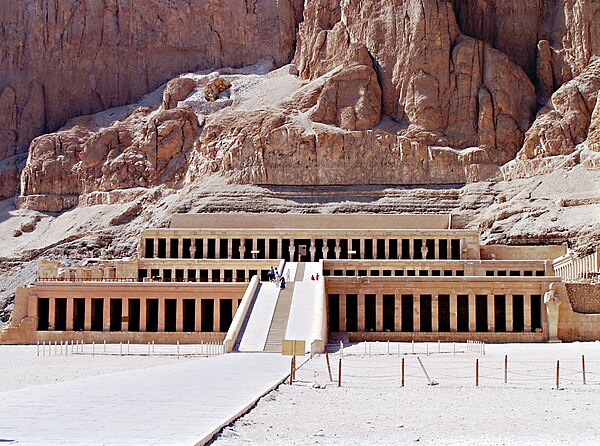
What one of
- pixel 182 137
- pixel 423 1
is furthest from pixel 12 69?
pixel 423 1

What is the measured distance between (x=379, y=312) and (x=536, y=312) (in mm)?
9761

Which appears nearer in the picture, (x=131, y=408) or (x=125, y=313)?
(x=131, y=408)

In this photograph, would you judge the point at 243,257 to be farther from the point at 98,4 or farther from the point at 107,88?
the point at 98,4

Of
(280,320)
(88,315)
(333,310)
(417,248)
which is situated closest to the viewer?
(280,320)

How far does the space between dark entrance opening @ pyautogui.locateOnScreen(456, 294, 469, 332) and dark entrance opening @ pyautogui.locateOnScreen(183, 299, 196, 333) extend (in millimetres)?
16184

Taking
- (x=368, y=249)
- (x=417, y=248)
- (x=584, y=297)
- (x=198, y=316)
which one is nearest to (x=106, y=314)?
(x=198, y=316)

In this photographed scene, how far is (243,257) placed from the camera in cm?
7612

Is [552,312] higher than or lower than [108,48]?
lower

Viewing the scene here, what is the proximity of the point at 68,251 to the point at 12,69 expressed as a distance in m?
51.1

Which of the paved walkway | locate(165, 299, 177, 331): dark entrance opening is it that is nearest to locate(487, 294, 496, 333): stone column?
locate(165, 299, 177, 331): dark entrance opening

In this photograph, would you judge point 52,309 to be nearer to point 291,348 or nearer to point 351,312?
point 351,312

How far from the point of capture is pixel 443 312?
58.8 metres

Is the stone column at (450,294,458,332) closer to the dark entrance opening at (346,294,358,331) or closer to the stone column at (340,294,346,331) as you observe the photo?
the dark entrance opening at (346,294,358,331)

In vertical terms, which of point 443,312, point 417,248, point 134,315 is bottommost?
point 134,315
